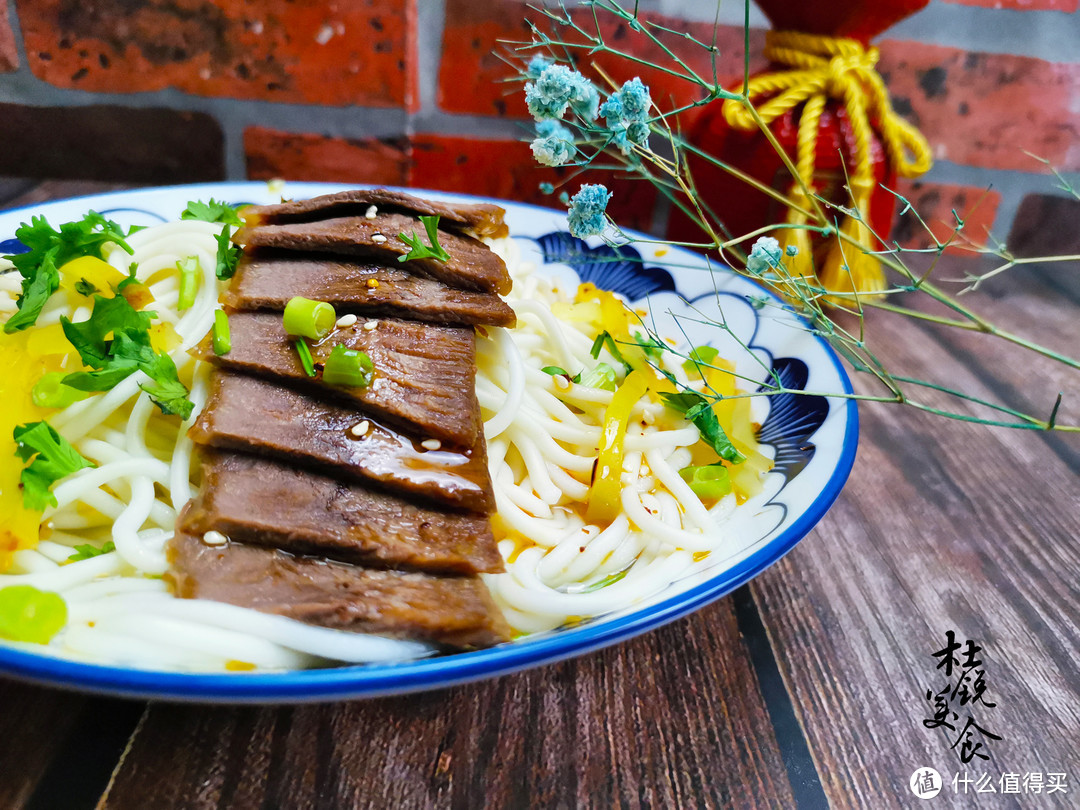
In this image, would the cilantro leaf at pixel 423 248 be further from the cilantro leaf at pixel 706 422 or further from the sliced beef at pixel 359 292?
the cilantro leaf at pixel 706 422

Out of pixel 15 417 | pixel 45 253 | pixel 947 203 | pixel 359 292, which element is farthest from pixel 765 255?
pixel 947 203

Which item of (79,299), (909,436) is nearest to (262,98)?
(79,299)

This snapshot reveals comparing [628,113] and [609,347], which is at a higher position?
[628,113]

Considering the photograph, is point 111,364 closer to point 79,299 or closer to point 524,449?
point 79,299

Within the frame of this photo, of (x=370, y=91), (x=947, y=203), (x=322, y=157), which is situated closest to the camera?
(x=370, y=91)

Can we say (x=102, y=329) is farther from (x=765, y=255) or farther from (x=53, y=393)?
(x=765, y=255)

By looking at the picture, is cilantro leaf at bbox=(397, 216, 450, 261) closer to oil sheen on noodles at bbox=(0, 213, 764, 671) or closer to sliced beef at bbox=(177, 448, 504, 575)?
oil sheen on noodles at bbox=(0, 213, 764, 671)
